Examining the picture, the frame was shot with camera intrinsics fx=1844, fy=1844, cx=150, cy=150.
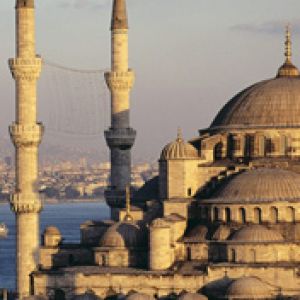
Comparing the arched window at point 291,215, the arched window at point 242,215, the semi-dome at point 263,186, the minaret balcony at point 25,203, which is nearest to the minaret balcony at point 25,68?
the minaret balcony at point 25,203

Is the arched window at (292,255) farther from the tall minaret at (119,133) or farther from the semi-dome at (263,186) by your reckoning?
the tall minaret at (119,133)

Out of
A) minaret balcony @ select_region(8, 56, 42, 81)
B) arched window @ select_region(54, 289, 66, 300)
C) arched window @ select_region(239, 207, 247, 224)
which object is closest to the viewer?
arched window @ select_region(54, 289, 66, 300)

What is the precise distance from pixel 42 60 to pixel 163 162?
952cm

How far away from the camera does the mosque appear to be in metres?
88.3

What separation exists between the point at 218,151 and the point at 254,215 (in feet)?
25.0

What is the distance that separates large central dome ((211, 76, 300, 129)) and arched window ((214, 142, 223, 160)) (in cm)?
121

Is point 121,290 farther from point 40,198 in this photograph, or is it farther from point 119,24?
point 119,24

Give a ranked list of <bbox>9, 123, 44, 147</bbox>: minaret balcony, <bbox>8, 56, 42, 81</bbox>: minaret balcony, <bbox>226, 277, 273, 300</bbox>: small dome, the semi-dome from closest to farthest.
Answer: <bbox>226, 277, 273, 300</bbox>: small dome, the semi-dome, <bbox>9, 123, 44, 147</bbox>: minaret balcony, <bbox>8, 56, 42, 81</bbox>: minaret balcony

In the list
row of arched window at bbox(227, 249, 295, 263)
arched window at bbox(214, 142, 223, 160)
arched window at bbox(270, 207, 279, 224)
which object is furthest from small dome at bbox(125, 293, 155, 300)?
arched window at bbox(214, 142, 223, 160)

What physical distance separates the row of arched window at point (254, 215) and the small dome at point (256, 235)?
1.74m

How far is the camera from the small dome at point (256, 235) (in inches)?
3469

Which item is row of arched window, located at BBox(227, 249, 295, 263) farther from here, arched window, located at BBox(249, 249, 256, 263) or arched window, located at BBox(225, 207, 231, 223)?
arched window, located at BBox(225, 207, 231, 223)

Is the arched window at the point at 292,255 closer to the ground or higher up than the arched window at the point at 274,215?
closer to the ground

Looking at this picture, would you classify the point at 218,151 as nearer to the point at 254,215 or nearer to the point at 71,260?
the point at 254,215
